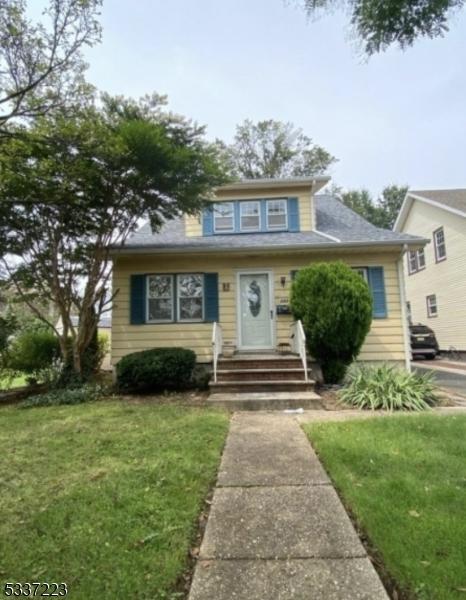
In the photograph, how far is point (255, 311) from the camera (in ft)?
29.9

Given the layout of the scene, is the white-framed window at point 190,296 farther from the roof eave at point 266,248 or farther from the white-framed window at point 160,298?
the roof eave at point 266,248

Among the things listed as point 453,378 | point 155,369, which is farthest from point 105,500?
point 453,378

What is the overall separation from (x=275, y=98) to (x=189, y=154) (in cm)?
191

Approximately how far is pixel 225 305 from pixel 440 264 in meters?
11.4

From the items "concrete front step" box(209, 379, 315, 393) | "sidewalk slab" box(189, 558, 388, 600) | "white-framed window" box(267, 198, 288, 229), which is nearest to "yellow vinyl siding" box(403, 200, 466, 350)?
"white-framed window" box(267, 198, 288, 229)

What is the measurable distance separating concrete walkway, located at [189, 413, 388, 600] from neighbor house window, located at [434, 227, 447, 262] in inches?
581

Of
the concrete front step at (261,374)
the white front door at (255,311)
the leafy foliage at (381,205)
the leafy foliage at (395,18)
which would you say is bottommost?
the concrete front step at (261,374)

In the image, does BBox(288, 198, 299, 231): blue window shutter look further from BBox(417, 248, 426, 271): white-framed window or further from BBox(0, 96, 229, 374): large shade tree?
BBox(417, 248, 426, 271): white-framed window

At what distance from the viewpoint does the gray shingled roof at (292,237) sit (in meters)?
8.63

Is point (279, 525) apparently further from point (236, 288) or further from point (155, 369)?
point (236, 288)

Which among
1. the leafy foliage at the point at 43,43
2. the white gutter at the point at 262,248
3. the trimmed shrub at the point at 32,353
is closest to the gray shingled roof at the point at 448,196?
the white gutter at the point at 262,248

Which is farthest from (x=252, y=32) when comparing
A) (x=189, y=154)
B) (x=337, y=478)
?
(x=337, y=478)

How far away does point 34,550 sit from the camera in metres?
2.16

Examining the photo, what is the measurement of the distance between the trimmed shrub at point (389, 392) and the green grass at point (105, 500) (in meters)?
2.60
